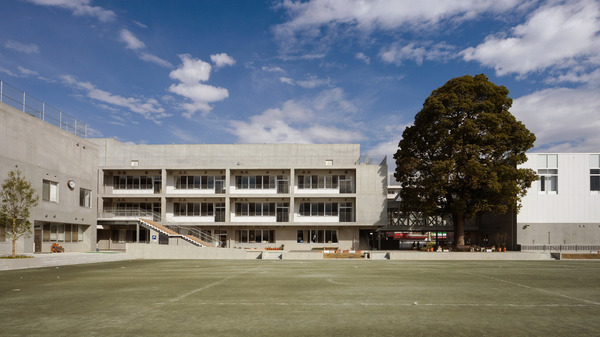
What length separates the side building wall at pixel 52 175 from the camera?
1288 inches

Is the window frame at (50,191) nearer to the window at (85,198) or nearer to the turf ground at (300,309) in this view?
the window at (85,198)

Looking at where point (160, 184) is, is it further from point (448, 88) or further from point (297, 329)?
point (297, 329)

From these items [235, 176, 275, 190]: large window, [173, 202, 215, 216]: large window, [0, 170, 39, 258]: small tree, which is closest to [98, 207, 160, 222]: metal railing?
[173, 202, 215, 216]: large window

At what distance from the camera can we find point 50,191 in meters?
37.5

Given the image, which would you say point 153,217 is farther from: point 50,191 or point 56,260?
point 56,260

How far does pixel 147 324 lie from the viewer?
855cm

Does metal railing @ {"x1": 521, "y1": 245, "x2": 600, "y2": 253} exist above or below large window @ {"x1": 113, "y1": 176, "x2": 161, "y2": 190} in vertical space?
below

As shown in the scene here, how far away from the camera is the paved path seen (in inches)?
945

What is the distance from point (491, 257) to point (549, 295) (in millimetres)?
26427

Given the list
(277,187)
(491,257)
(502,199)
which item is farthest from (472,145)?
(277,187)

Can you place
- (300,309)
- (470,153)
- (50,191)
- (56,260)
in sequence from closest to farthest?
1. (300,309)
2. (56,260)
3. (50,191)
4. (470,153)

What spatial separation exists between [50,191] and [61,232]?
436cm

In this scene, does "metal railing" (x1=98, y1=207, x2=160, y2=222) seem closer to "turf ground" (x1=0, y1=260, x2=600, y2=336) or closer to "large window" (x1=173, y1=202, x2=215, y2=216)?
"large window" (x1=173, y1=202, x2=215, y2=216)

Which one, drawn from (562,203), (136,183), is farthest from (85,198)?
(562,203)
